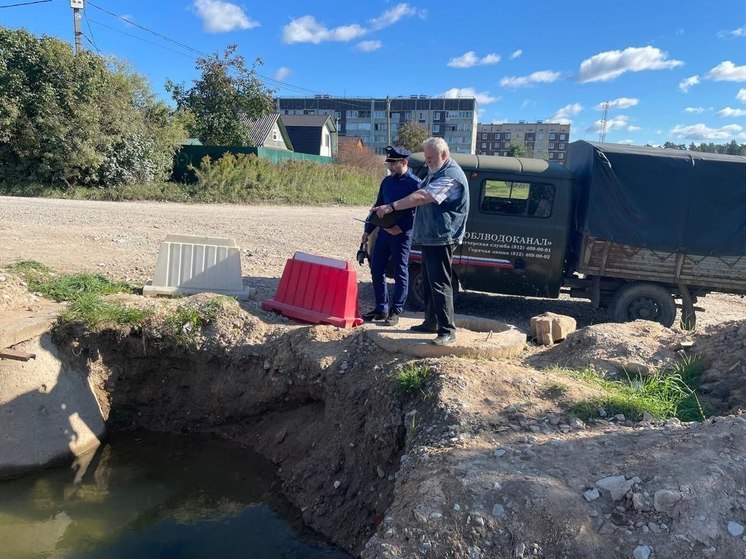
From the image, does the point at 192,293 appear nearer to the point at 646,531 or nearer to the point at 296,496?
the point at 296,496

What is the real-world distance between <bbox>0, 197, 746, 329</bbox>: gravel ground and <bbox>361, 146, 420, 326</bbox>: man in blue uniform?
1473mm

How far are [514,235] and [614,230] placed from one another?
1261 millimetres

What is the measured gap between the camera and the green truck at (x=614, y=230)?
7168mm

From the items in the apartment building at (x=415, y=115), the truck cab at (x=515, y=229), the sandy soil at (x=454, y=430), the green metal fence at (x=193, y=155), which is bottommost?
the sandy soil at (x=454, y=430)

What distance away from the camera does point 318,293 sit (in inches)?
235

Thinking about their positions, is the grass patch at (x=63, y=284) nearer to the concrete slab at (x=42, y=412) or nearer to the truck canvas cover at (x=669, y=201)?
the concrete slab at (x=42, y=412)

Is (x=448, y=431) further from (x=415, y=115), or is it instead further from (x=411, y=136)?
(x=415, y=115)

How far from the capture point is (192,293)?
6516 mm

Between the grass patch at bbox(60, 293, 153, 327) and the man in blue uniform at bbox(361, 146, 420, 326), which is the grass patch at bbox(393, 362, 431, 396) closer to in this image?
the man in blue uniform at bbox(361, 146, 420, 326)

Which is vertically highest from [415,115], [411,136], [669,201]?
[415,115]

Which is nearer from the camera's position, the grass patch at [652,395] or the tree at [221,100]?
the grass patch at [652,395]

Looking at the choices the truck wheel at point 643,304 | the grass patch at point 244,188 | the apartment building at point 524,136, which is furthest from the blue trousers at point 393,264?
the apartment building at point 524,136

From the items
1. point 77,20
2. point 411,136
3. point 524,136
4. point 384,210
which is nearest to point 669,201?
point 384,210

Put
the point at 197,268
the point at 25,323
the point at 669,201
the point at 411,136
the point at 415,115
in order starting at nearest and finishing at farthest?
the point at 25,323 < the point at 197,268 < the point at 669,201 < the point at 411,136 < the point at 415,115
